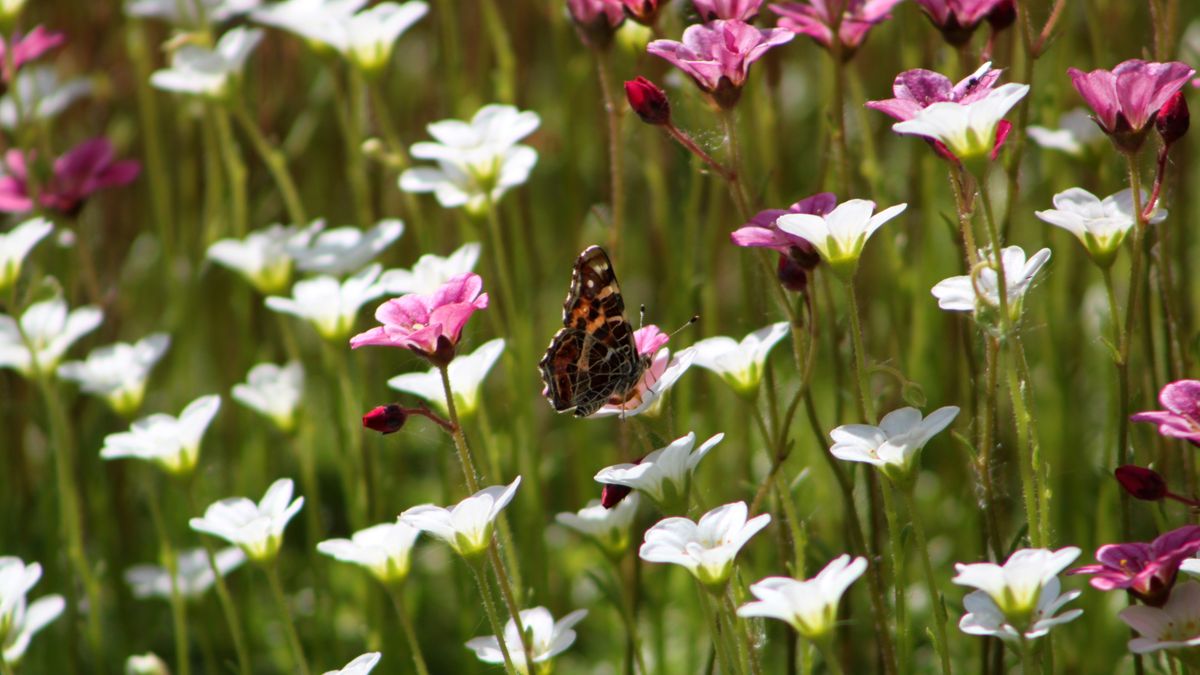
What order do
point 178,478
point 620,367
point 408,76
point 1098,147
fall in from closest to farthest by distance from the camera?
point 620,367, point 178,478, point 1098,147, point 408,76

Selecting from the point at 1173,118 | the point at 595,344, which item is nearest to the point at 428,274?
the point at 595,344

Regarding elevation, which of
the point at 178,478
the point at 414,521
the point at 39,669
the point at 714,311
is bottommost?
the point at 39,669

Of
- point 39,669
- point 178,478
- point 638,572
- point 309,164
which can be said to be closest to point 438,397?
point 178,478

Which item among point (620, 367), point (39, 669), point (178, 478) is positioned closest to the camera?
point (620, 367)

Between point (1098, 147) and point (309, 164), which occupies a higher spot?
point (1098, 147)

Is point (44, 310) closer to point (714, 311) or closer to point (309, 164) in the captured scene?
point (714, 311)

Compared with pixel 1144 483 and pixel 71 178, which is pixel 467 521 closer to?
pixel 1144 483
